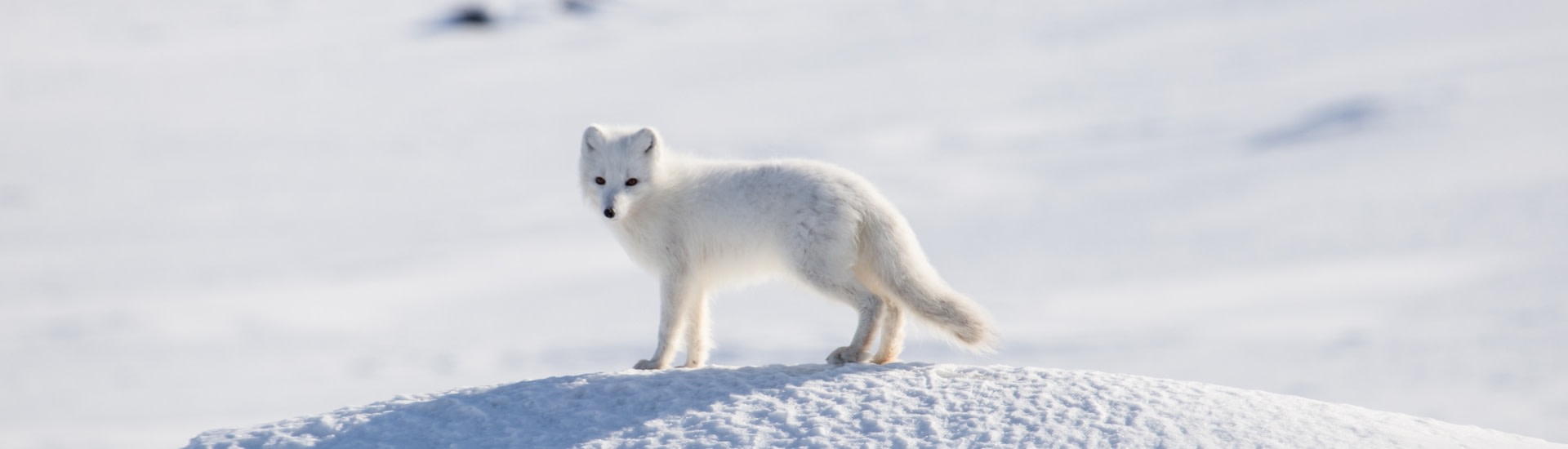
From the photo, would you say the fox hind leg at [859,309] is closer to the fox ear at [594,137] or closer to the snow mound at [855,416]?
the snow mound at [855,416]

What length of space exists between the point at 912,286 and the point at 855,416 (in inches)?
27.0

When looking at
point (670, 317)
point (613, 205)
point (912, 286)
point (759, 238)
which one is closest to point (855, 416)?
point (912, 286)

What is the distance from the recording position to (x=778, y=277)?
19.9 ft

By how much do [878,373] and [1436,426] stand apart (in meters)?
2.31

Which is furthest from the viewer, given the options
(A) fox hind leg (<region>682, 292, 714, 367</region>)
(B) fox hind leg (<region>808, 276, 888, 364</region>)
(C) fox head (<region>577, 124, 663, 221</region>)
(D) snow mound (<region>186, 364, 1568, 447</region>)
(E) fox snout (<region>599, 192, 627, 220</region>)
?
(A) fox hind leg (<region>682, 292, 714, 367</region>)

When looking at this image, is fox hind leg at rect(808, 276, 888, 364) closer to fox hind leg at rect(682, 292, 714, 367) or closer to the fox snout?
fox hind leg at rect(682, 292, 714, 367)

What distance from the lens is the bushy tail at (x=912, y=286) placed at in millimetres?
5684

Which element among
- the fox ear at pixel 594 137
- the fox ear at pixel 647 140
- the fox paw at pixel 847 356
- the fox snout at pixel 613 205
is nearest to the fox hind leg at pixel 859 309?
the fox paw at pixel 847 356

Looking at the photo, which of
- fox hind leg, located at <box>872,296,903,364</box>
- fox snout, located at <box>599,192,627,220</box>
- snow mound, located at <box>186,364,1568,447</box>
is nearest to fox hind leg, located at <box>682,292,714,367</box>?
snow mound, located at <box>186,364,1568,447</box>

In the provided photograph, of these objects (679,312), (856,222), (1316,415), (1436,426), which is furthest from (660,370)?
(1436,426)

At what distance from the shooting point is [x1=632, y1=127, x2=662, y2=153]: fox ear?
611 centimetres

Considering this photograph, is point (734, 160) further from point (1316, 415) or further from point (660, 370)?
point (1316, 415)

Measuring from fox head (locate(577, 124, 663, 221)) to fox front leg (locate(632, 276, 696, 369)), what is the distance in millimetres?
370

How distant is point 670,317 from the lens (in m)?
6.01
